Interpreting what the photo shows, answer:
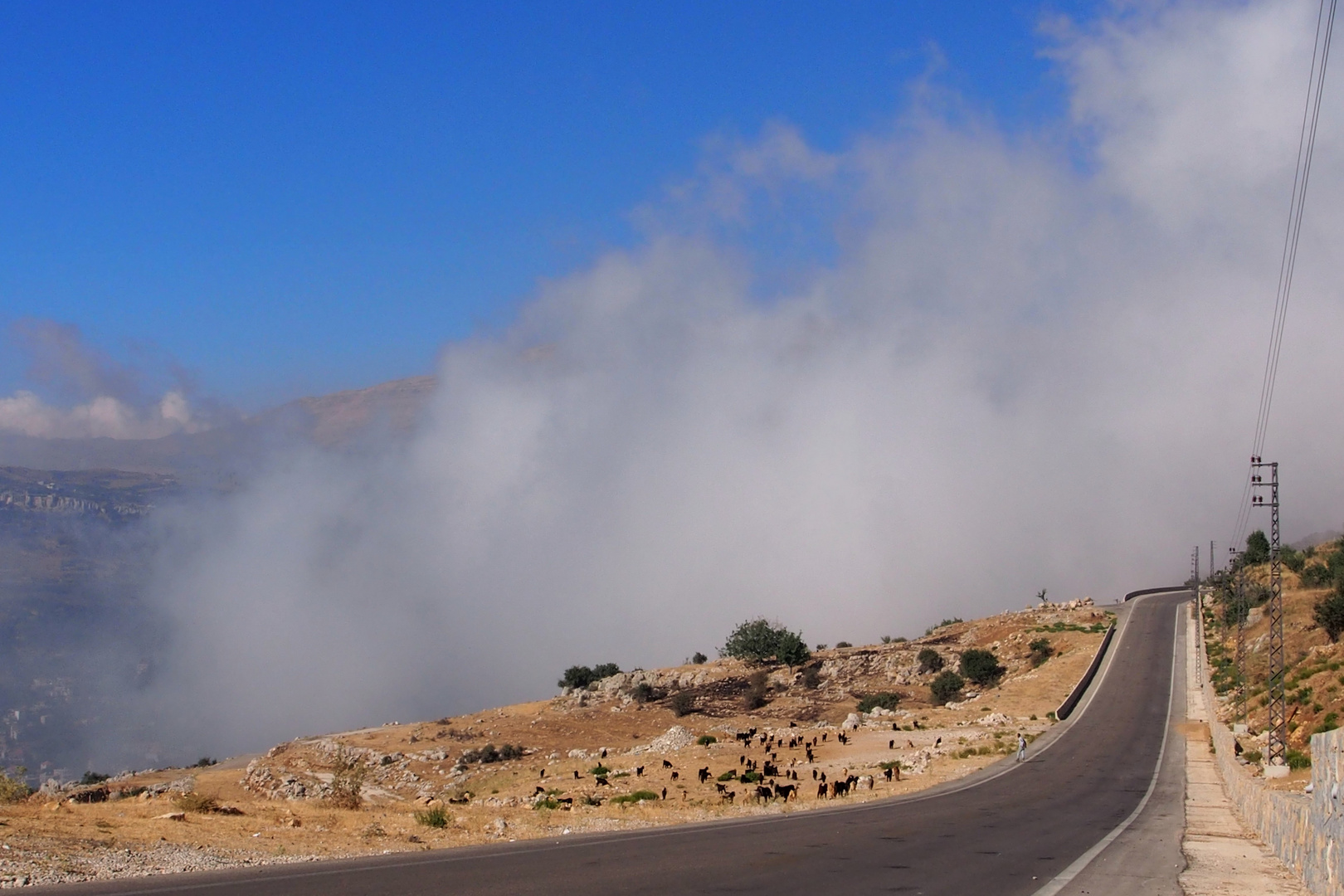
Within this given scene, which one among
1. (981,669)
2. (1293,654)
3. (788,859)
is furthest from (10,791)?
(981,669)

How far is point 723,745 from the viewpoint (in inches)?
1943

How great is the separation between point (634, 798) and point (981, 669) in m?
52.1

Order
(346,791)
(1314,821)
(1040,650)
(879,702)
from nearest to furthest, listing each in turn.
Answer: (1314,821)
(346,791)
(879,702)
(1040,650)

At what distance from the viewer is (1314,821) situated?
14.7 m

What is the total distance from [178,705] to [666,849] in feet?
600

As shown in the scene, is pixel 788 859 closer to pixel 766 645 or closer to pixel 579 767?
pixel 579 767

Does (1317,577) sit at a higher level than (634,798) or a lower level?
higher

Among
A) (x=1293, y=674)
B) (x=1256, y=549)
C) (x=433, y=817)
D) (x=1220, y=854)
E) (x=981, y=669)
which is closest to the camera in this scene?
(x=1220, y=854)

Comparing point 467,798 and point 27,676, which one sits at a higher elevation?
point 467,798

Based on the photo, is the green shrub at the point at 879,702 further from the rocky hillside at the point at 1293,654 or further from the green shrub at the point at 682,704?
the rocky hillside at the point at 1293,654

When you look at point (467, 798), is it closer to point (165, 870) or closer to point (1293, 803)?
point (165, 870)

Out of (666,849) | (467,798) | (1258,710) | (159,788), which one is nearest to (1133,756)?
(1258,710)

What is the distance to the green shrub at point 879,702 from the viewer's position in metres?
67.1

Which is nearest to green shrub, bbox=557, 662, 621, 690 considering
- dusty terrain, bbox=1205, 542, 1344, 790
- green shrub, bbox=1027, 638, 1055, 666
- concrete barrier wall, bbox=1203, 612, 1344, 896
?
green shrub, bbox=1027, 638, 1055, 666
